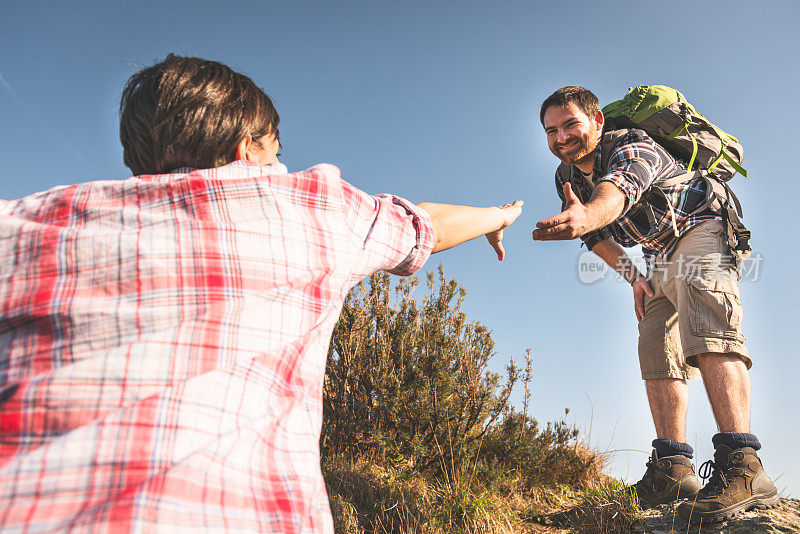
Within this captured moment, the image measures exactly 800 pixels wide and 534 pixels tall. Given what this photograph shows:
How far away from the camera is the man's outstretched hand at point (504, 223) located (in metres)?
1.83

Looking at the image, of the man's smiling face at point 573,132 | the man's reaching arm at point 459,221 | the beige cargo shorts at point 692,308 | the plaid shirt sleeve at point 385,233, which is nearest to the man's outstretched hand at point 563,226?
the man's reaching arm at point 459,221

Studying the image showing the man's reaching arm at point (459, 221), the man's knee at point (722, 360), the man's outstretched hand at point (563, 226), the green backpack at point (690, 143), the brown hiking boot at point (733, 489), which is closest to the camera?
the man's reaching arm at point (459, 221)

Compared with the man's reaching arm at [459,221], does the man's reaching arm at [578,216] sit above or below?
above

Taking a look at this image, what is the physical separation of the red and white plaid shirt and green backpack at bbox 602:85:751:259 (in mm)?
2825

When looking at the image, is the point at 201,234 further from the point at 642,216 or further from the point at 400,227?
the point at 642,216

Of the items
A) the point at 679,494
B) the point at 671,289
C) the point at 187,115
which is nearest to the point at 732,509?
the point at 679,494

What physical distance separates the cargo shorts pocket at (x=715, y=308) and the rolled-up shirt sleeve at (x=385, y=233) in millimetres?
2271

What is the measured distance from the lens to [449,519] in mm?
3221

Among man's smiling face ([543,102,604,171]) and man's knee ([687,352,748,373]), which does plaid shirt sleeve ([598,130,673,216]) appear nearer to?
man's smiling face ([543,102,604,171])

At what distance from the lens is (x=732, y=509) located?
2764 millimetres

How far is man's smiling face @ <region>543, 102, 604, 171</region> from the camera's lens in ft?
11.6

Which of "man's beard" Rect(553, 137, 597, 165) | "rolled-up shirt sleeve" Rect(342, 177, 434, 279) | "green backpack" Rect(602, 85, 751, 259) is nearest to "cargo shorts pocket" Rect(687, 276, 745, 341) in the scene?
"green backpack" Rect(602, 85, 751, 259)

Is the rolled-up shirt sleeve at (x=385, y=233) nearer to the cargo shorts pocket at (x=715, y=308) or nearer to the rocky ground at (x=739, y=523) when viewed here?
the cargo shorts pocket at (x=715, y=308)

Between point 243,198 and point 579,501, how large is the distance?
142 inches
